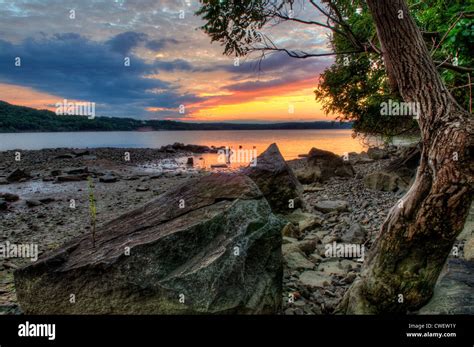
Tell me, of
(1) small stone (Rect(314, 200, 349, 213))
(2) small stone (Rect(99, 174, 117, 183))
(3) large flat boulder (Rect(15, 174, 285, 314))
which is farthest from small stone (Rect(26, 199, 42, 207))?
(1) small stone (Rect(314, 200, 349, 213))

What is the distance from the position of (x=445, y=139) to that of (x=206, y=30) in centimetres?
735

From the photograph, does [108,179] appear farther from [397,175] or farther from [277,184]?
[397,175]

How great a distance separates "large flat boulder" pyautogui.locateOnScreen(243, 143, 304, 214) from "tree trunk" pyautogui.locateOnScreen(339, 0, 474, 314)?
20.8 ft

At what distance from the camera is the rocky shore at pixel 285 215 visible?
511 cm

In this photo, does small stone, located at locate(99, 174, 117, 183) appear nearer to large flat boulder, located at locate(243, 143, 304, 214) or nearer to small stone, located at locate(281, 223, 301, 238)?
large flat boulder, located at locate(243, 143, 304, 214)

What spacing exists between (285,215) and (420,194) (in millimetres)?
7196

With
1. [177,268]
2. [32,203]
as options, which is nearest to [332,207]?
[177,268]

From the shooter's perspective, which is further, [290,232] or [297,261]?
[290,232]

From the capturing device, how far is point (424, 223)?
403cm

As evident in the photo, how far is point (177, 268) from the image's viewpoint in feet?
14.6

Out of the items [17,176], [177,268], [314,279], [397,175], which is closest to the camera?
[177,268]

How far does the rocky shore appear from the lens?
16.8ft
